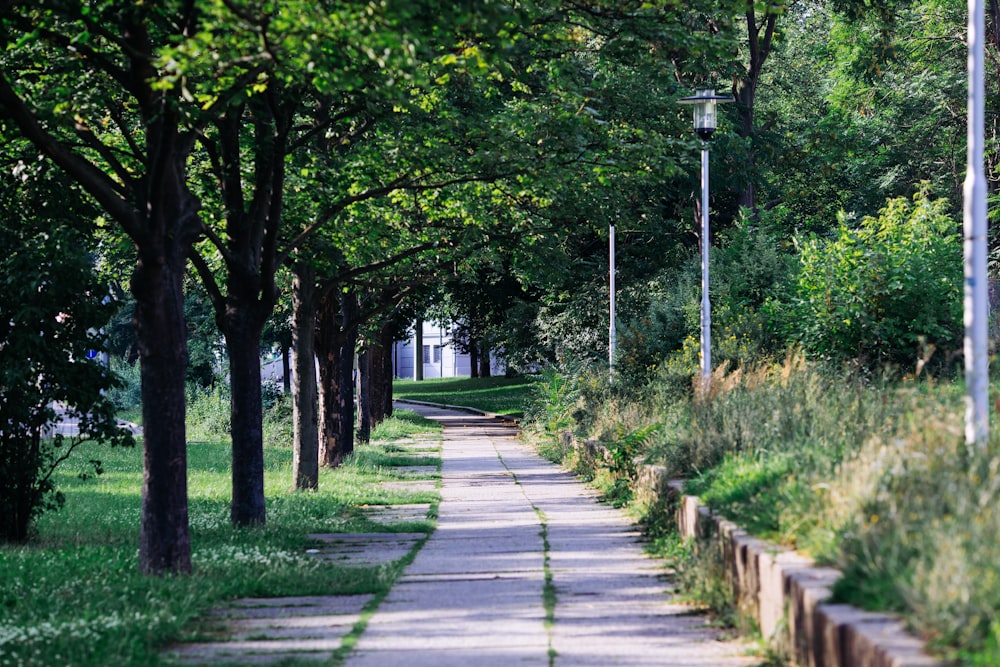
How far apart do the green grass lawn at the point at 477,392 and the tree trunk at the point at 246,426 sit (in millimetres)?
36850

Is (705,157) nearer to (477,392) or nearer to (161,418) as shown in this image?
(161,418)

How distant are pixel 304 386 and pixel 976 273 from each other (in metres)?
13.5

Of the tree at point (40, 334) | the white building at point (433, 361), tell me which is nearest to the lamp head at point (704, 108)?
the tree at point (40, 334)

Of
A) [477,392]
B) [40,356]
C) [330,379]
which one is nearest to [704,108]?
[330,379]

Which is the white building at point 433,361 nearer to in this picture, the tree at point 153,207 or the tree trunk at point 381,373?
the tree trunk at point 381,373

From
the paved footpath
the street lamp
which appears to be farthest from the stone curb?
the street lamp

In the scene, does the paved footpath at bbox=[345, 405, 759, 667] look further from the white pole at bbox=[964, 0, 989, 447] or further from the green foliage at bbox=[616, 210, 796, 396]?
the green foliage at bbox=[616, 210, 796, 396]

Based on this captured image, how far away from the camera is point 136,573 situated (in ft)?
35.7

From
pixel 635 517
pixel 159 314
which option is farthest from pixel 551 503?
pixel 159 314

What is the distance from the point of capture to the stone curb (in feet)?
18.0

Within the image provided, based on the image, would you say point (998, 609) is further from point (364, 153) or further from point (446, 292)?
point (446, 292)

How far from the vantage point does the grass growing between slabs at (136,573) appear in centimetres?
808

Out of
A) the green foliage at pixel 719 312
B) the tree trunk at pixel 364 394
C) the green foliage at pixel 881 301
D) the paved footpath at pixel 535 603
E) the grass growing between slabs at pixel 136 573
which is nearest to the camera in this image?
the paved footpath at pixel 535 603

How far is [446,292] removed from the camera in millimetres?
42375
